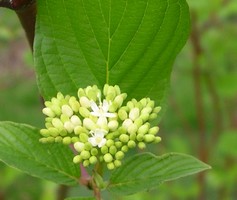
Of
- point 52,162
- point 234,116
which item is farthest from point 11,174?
point 52,162

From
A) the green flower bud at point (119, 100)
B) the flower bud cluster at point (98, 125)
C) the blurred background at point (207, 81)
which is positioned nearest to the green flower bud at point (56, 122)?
the flower bud cluster at point (98, 125)

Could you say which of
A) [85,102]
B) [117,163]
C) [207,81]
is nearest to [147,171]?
[117,163]

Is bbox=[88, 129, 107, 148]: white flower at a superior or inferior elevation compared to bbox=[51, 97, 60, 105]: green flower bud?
inferior

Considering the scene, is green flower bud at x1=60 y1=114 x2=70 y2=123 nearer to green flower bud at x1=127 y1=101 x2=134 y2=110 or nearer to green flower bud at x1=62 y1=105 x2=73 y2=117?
green flower bud at x1=62 y1=105 x2=73 y2=117

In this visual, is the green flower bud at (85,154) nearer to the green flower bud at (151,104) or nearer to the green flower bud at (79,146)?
the green flower bud at (79,146)

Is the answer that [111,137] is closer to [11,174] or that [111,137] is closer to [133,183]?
[133,183]

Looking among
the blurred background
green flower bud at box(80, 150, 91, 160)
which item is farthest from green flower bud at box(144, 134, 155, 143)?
the blurred background

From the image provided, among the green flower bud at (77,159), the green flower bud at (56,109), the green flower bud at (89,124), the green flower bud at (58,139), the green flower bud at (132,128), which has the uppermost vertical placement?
the green flower bud at (56,109)
